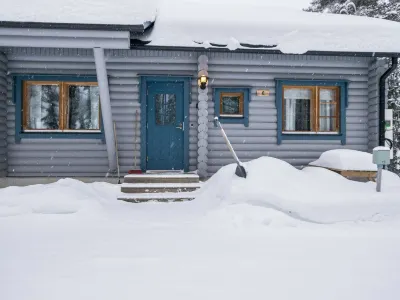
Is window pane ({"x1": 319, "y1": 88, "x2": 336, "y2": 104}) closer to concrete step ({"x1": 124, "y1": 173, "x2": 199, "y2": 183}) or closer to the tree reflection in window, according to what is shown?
the tree reflection in window

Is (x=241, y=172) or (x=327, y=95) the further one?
(x=327, y=95)

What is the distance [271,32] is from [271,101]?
66.6 inches

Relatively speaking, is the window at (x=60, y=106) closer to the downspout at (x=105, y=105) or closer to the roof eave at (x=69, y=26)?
the downspout at (x=105, y=105)

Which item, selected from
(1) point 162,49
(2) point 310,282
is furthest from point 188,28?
(2) point 310,282

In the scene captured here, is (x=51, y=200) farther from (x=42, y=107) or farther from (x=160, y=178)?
(x=42, y=107)

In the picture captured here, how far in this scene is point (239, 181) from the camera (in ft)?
17.1

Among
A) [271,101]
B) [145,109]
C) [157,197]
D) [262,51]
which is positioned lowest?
[157,197]

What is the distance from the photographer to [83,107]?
7305 millimetres

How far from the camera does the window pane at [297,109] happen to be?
773 centimetres

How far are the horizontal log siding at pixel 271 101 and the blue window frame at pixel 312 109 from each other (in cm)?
15

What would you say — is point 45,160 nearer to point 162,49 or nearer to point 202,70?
point 162,49

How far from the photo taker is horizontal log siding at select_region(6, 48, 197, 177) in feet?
22.9

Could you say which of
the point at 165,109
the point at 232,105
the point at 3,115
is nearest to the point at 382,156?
the point at 232,105

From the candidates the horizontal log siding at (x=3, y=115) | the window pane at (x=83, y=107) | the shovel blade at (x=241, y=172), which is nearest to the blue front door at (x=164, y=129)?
the window pane at (x=83, y=107)
